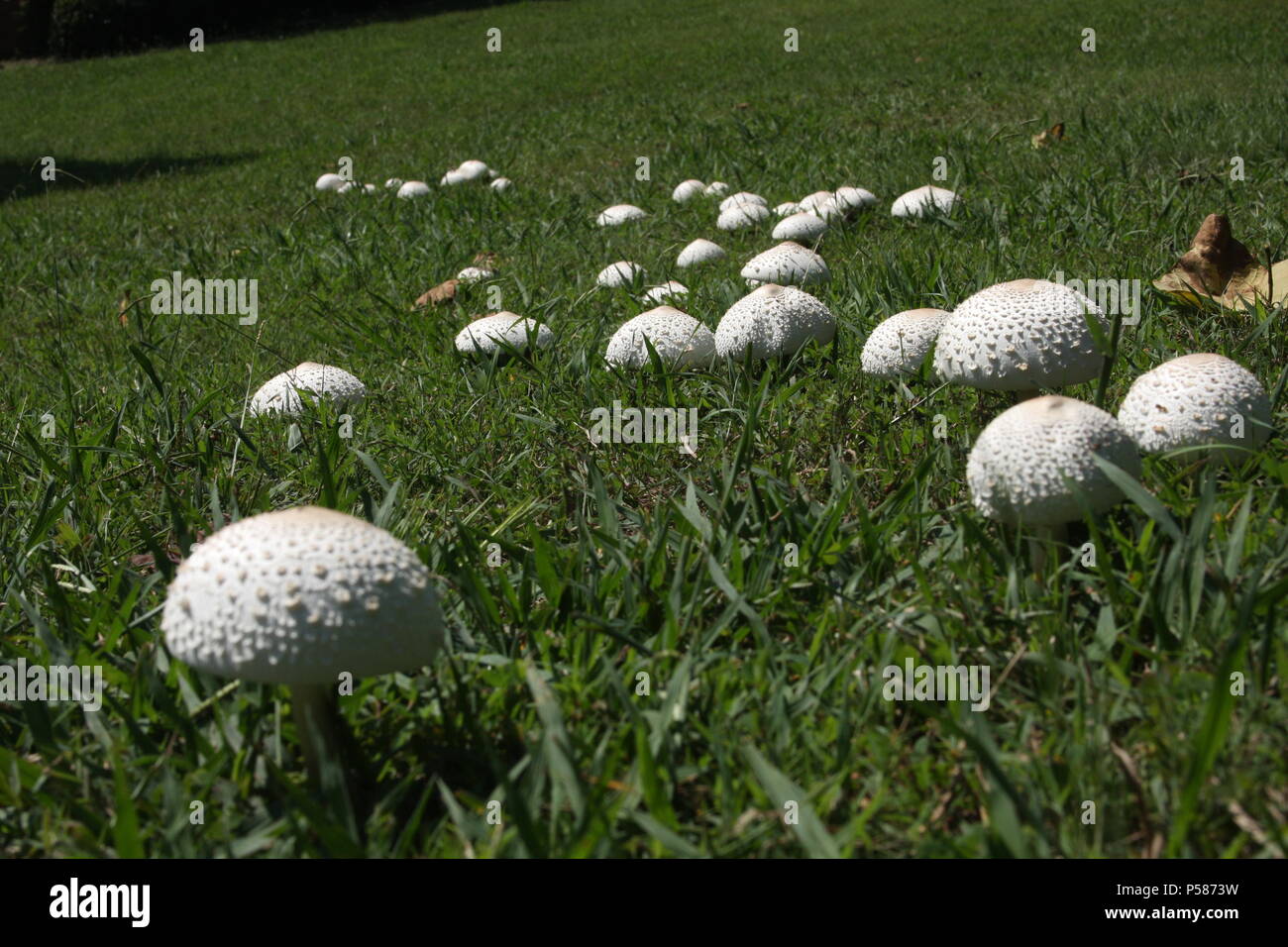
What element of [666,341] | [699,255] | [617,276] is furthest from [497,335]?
[699,255]

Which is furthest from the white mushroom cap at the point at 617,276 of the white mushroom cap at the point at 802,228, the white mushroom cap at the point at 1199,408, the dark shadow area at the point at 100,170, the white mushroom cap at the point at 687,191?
the dark shadow area at the point at 100,170

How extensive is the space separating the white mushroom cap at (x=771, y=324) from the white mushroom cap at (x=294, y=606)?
207 cm

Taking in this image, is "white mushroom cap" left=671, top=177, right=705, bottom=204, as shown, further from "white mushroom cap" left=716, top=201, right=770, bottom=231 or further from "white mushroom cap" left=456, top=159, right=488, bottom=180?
"white mushroom cap" left=456, top=159, right=488, bottom=180

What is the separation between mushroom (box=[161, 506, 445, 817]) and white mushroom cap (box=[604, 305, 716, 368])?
6.74ft

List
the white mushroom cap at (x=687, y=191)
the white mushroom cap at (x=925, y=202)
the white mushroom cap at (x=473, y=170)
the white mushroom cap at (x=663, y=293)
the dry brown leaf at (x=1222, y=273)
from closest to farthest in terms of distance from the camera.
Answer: the dry brown leaf at (x=1222, y=273) → the white mushroom cap at (x=663, y=293) → the white mushroom cap at (x=925, y=202) → the white mushroom cap at (x=687, y=191) → the white mushroom cap at (x=473, y=170)

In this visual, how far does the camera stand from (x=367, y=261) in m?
6.17

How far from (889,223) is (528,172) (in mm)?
3818

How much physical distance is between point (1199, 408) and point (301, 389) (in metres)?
2.80

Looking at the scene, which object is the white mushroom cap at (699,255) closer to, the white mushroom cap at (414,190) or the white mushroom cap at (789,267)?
the white mushroom cap at (789,267)

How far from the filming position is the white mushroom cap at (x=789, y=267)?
447cm

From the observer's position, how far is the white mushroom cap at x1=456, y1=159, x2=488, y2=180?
8453 millimetres

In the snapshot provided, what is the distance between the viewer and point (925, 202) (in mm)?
5535

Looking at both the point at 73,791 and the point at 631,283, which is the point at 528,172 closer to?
the point at 631,283
